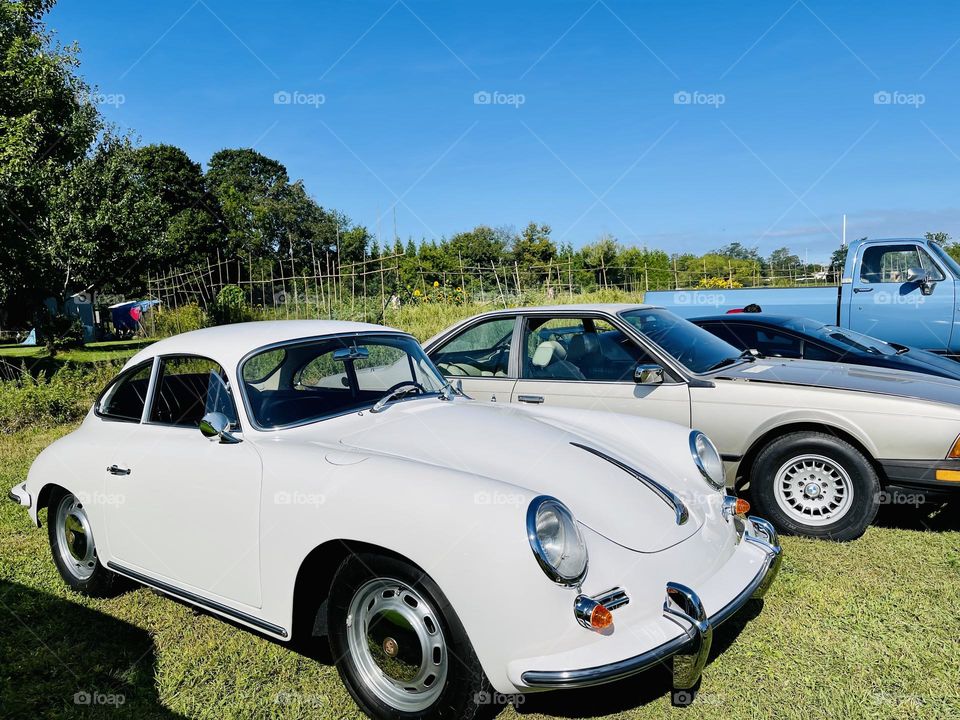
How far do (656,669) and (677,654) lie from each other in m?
0.80

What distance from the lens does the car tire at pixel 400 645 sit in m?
2.26

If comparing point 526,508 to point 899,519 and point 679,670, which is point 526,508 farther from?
point 899,519

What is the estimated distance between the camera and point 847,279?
9.36 meters

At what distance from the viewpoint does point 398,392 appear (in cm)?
370

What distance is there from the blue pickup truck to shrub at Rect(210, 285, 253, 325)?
1354 centimetres

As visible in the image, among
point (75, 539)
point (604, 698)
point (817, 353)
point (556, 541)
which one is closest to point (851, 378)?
point (817, 353)

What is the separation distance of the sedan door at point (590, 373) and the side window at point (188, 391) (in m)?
2.53

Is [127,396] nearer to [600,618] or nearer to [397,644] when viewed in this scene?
[397,644]

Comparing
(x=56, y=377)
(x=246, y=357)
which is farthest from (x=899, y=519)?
(x=56, y=377)

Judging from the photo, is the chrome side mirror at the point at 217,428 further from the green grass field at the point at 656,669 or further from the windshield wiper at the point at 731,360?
the windshield wiper at the point at 731,360

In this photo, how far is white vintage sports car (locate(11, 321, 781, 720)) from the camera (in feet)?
7.24

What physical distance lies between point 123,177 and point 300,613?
79.7 ft
